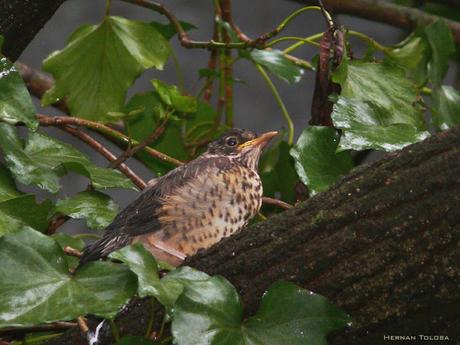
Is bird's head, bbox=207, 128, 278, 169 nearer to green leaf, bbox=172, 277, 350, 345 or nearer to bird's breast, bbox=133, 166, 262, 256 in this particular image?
bird's breast, bbox=133, 166, 262, 256

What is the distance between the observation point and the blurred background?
13.6ft

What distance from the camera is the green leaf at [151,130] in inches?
107

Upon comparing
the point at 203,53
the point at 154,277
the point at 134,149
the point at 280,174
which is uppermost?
the point at 154,277

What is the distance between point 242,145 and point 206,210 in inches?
14.5

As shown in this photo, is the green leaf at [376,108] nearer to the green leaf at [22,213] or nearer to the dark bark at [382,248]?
the dark bark at [382,248]

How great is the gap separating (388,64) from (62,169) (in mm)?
692

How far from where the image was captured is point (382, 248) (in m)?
1.54

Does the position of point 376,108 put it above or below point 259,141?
above

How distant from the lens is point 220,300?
1.54m

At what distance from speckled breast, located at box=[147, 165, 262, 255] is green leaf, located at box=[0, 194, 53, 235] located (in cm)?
28

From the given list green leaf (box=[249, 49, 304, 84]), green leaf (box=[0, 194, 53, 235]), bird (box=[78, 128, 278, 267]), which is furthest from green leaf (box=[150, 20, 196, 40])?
green leaf (box=[0, 194, 53, 235])

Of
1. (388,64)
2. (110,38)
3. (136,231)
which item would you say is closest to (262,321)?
(136,231)

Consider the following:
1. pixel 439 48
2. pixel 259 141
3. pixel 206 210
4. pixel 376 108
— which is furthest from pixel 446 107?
pixel 206 210

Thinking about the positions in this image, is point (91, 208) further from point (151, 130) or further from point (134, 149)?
point (151, 130)
